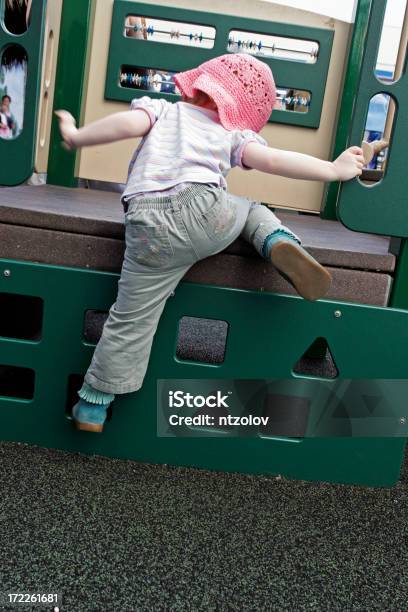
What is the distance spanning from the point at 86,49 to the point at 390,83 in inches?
39.5

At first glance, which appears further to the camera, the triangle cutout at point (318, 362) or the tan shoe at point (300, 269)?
the triangle cutout at point (318, 362)

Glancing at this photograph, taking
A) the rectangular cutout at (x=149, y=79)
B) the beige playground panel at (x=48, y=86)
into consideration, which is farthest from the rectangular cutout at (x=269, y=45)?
the beige playground panel at (x=48, y=86)

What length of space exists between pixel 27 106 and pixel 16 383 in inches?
22.8

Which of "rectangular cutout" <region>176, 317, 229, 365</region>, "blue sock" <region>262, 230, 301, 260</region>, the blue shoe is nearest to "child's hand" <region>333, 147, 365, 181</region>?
"blue sock" <region>262, 230, 301, 260</region>

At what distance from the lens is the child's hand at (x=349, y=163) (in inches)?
36.1

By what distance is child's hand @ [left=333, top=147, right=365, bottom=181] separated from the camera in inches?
36.1

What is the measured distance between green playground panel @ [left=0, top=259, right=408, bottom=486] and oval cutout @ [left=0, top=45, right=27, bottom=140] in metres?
0.67

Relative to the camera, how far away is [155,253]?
91cm

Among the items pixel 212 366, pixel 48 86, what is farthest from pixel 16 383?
pixel 48 86

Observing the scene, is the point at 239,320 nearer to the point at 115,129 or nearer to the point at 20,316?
the point at 115,129

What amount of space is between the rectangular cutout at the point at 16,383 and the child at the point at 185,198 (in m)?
0.29

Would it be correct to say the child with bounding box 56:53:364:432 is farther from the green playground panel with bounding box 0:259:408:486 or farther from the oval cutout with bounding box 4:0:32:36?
the oval cutout with bounding box 4:0:32:36

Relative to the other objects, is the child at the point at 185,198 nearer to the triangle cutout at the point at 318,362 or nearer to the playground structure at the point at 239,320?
the playground structure at the point at 239,320

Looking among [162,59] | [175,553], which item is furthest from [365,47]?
[162,59]
